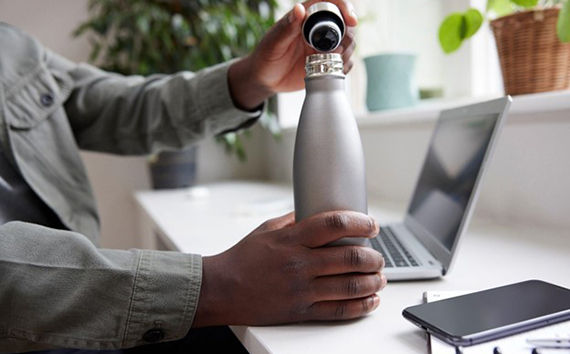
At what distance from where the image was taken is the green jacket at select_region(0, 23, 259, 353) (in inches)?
17.4

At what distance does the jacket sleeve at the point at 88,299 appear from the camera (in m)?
0.44

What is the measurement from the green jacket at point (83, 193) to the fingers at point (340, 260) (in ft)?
0.37

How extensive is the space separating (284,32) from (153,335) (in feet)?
1.30

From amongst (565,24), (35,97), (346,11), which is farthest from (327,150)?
(35,97)

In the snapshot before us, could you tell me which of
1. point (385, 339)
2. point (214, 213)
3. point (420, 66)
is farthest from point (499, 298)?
point (420, 66)

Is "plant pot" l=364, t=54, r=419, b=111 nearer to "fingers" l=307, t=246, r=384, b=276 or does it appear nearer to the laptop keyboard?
the laptop keyboard

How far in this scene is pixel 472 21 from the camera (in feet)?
2.59

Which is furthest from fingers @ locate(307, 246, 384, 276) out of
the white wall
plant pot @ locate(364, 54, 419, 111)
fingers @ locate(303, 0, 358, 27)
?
the white wall

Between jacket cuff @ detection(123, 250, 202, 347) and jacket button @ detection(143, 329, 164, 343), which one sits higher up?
jacket cuff @ detection(123, 250, 202, 347)

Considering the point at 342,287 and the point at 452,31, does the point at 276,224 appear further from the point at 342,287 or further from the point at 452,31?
the point at 452,31

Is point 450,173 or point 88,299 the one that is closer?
point 88,299

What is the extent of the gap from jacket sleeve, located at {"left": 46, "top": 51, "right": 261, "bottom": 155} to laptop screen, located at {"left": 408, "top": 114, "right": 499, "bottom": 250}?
329mm

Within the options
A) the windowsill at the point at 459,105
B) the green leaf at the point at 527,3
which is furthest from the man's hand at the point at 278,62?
the green leaf at the point at 527,3

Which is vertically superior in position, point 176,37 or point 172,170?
point 176,37
